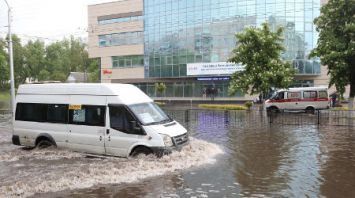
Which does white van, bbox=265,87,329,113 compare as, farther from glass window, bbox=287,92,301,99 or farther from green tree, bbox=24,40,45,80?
green tree, bbox=24,40,45,80

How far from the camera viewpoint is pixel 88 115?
13242 millimetres

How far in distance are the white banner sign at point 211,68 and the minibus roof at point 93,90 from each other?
38.0 meters

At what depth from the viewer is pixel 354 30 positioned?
25062mm

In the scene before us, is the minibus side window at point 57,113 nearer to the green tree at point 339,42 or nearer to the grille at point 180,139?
the grille at point 180,139

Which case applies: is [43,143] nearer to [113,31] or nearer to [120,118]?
[120,118]

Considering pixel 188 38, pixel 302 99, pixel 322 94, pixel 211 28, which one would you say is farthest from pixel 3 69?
pixel 322 94

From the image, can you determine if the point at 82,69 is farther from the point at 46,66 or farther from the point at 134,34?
the point at 134,34

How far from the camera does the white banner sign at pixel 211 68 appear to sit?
51.9 m

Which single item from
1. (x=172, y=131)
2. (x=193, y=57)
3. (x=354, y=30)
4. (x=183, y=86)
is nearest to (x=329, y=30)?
(x=354, y=30)

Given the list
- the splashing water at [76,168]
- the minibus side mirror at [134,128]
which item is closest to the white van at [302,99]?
the splashing water at [76,168]

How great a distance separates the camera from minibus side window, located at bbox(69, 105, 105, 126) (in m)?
12.9

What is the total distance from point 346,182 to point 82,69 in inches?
4385

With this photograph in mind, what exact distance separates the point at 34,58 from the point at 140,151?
10266 cm

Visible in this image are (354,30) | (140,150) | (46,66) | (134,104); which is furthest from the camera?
(46,66)
